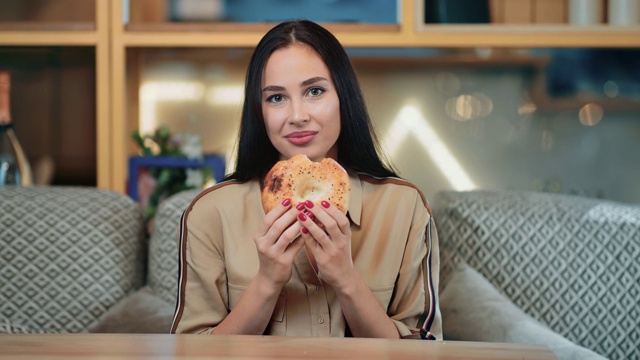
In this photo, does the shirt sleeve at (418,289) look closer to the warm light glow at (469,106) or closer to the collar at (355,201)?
the collar at (355,201)

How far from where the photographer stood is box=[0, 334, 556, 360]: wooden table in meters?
0.92

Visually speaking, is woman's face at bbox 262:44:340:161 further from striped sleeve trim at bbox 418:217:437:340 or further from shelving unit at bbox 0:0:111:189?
shelving unit at bbox 0:0:111:189

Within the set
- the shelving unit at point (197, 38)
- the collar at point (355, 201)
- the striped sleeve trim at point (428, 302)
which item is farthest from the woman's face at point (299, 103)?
the shelving unit at point (197, 38)

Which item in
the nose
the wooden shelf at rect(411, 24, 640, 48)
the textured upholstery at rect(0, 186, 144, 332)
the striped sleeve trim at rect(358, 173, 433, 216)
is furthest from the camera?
the wooden shelf at rect(411, 24, 640, 48)

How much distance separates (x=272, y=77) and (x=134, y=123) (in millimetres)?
1635

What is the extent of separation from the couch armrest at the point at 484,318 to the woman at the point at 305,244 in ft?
0.89

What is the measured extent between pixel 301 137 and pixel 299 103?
0.06 m

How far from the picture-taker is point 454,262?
82.6 inches

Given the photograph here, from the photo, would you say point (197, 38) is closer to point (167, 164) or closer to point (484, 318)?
point (167, 164)

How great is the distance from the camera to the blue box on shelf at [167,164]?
269cm

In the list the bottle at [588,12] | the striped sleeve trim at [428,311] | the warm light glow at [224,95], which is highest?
the bottle at [588,12]

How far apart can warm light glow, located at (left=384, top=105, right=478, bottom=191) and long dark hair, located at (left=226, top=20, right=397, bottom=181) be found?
1378 millimetres

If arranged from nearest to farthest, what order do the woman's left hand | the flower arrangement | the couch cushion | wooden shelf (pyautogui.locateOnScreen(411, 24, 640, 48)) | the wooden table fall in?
the wooden table → the woman's left hand → the couch cushion → wooden shelf (pyautogui.locateOnScreen(411, 24, 640, 48)) → the flower arrangement

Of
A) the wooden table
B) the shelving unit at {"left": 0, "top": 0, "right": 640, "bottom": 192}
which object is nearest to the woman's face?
the wooden table
